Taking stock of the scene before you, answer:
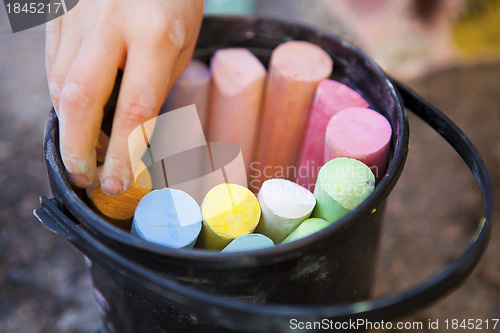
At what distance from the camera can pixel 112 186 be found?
654 mm

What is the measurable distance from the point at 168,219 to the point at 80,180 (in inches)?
5.4

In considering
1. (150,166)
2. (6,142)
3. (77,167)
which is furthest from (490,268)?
(6,142)

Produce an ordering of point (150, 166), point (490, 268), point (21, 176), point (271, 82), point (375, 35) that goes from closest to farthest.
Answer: point (150, 166), point (271, 82), point (490, 268), point (21, 176), point (375, 35)

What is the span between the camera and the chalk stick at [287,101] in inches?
33.7

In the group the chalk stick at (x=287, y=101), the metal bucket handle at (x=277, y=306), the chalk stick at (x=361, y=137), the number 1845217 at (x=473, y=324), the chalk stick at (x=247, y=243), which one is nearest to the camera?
the metal bucket handle at (x=277, y=306)

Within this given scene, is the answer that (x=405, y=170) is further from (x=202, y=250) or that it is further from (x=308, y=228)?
(x=202, y=250)

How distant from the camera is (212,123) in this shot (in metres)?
0.93

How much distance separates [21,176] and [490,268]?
1.38 metres

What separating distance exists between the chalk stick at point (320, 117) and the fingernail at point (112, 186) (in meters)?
0.33

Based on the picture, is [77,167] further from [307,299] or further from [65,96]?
[307,299]

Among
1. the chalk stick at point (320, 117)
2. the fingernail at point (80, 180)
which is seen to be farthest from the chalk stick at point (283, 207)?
the fingernail at point (80, 180)

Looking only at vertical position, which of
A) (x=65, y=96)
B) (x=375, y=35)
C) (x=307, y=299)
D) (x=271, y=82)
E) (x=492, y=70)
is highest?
(x=65, y=96)

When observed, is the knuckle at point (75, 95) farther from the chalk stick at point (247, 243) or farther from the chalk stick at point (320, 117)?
the chalk stick at point (320, 117)

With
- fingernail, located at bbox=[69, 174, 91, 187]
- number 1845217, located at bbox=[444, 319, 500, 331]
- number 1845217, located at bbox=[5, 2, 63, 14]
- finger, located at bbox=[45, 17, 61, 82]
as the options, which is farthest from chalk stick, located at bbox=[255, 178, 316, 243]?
number 1845217, located at bbox=[444, 319, 500, 331]
